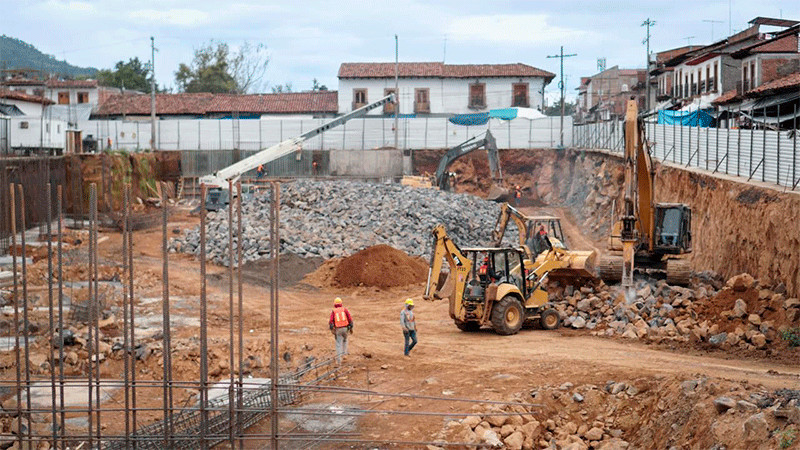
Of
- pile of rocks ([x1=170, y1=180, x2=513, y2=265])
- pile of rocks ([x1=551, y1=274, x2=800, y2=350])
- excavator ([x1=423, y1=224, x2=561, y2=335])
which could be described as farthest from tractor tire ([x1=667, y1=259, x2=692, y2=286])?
pile of rocks ([x1=170, y1=180, x2=513, y2=265])

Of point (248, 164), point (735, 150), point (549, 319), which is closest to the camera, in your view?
point (549, 319)

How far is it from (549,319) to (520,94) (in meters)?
48.6

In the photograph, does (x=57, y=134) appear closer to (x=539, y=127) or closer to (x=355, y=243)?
(x=355, y=243)

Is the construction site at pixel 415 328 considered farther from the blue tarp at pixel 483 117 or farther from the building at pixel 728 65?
the blue tarp at pixel 483 117

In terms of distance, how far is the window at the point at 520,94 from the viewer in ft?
225

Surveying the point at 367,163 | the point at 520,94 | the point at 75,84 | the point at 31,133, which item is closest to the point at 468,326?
the point at 31,133

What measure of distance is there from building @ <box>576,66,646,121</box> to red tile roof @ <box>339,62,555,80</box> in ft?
20.7

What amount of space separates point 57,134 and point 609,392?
135 feet

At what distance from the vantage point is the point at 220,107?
224ft

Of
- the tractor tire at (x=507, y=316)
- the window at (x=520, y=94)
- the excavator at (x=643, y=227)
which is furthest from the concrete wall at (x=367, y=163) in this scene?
the tractor tire at (x=507, y=316)

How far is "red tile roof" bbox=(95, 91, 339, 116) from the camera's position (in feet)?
222

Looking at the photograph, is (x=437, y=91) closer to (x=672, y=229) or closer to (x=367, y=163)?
(x=367, y=163)

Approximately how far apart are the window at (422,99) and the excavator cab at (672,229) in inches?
1776

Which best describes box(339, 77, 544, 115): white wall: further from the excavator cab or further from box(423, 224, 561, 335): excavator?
box(423, 224, 561, 335): excavator
